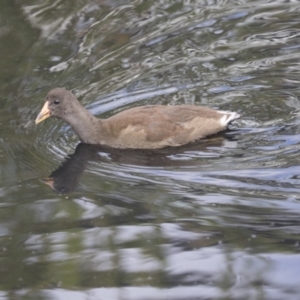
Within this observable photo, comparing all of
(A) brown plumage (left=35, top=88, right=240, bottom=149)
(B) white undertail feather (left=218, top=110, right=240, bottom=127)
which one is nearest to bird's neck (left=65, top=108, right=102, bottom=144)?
(A) brown plumage (left=35, top=88, right=240, bottom=149)

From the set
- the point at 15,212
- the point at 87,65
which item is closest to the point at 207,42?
the point at 87,65

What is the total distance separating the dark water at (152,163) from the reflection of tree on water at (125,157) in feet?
0.08

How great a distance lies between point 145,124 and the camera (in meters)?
7.77

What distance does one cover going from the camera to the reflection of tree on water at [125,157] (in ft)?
22.3

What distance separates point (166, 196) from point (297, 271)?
66.9 inches

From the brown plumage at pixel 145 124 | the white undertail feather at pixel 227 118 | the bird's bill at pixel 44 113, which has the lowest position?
the white undertail feather at pixel 227 118

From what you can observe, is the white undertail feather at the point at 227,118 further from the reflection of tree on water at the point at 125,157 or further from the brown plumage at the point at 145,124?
the reflection of tree on water at the point at 125,157

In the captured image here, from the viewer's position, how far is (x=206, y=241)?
507cm

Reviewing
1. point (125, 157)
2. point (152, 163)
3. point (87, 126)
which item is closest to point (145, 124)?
point (125, 157)

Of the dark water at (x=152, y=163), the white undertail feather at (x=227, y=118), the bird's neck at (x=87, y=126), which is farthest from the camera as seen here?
the bird's neck at (x=87, y=126)

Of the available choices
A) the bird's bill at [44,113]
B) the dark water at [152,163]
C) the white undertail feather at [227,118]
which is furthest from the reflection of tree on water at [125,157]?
the bird's bill at [44,113]

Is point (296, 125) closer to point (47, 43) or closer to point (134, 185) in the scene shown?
point (134, 185)

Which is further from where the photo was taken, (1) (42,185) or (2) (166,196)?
(1) (42,185)

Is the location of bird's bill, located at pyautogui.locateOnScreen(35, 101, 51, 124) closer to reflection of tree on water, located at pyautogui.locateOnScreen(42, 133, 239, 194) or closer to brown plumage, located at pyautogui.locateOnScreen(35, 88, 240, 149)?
brown plumage, located at pyautogui.locateOnScreen(35, 88, 240, 149)
